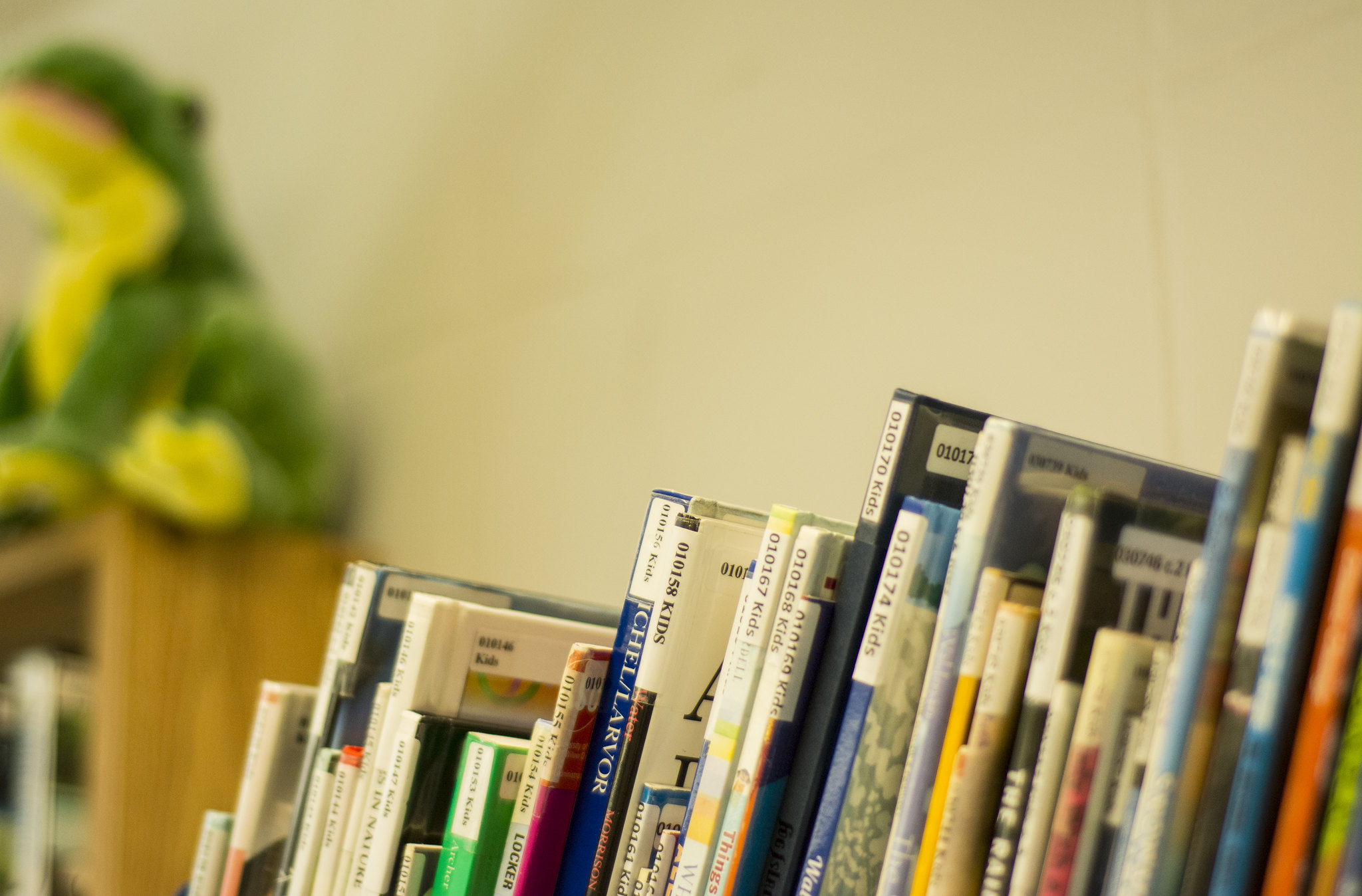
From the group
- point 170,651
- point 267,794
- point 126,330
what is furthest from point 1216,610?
point 126,330

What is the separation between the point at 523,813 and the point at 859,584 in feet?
0.59

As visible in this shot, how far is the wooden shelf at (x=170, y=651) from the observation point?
945 millimetres

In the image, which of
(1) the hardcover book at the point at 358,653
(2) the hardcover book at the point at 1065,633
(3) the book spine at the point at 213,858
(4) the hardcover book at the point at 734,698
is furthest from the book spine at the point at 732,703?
(3) the book spine at the point at 213,858

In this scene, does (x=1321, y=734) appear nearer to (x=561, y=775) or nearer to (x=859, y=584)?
(x=859, y=584)

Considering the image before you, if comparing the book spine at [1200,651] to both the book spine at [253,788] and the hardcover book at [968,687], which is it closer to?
the hardcover book at [968,687]

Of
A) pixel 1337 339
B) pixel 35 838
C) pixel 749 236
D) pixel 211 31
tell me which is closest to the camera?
pixel 1337 339

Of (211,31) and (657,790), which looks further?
(211,31)

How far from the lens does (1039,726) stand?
1.13 feet

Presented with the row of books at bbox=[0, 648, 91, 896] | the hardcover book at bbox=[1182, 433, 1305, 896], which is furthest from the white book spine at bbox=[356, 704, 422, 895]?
the row of books at bbox=[0, 648, 91, 896]

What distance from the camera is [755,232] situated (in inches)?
35.3

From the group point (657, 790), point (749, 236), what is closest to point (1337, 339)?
point (657, 790)

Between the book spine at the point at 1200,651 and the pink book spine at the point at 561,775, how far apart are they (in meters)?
0.23

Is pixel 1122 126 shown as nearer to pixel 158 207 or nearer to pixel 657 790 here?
pixel 657 790

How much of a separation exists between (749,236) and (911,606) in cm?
56
